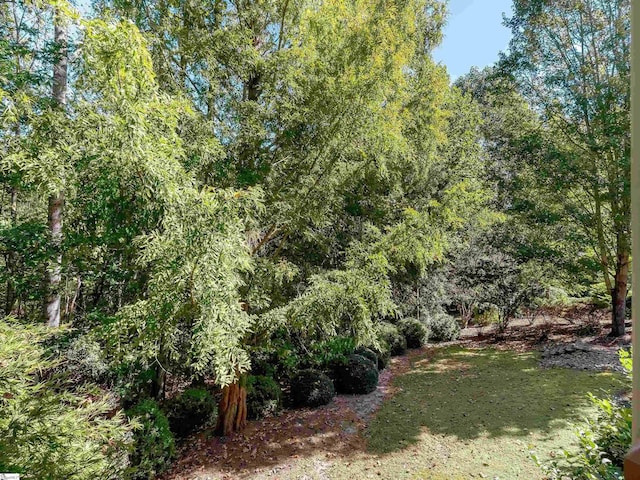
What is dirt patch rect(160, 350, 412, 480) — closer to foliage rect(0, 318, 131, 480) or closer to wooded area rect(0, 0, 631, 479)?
wooded area rect(0, 0, 631, 479)

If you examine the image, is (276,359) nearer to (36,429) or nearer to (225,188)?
(225,188)

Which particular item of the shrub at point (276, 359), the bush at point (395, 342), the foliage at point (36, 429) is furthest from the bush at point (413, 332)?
the foliage at point (36, 429)

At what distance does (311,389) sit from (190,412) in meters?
2.09

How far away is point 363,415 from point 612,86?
28.5ft

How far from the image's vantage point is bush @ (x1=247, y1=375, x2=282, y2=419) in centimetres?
596

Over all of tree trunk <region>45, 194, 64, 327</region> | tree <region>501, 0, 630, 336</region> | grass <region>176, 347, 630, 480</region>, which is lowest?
grass <region>176, 347, 630, 480</region>

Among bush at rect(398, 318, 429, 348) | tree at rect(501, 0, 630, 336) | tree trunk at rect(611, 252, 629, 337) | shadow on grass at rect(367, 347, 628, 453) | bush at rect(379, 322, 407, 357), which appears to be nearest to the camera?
shadow on grass at rect(367, 347, 628, 453)

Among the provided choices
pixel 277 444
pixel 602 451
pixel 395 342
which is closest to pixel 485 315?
pixel 395 342

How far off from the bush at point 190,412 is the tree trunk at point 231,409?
1.16ft

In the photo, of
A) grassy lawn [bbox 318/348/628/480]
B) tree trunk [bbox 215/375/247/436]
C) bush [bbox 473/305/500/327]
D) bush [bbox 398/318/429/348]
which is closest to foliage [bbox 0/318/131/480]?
tree trunk [bbox 215/375/247/436]

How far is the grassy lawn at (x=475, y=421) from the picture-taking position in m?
4.41

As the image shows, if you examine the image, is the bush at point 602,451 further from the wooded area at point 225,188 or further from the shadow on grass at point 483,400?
the shadow on grass at point 483,400

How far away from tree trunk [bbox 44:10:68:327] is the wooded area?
0.03 m

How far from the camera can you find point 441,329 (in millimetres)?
11414
